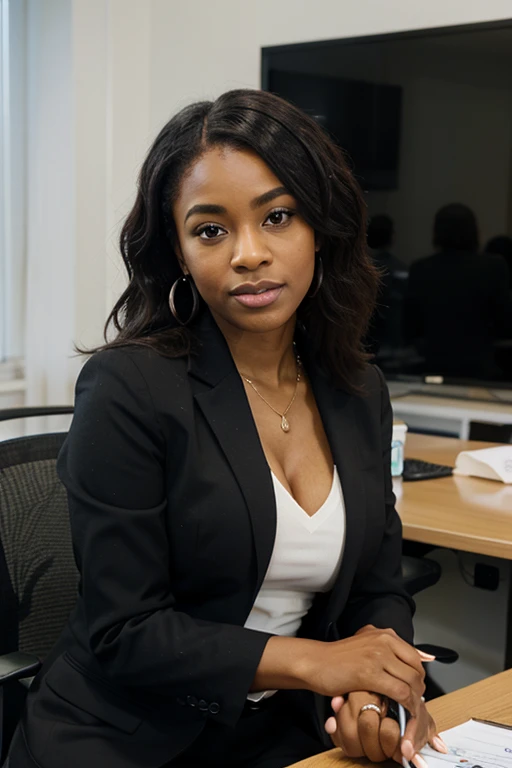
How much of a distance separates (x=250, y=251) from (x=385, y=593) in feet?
1.73

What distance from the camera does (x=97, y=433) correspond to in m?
1.17

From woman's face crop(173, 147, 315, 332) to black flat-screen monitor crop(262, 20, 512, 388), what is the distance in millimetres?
1616

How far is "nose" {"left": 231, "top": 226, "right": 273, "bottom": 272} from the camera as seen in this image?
120 cm

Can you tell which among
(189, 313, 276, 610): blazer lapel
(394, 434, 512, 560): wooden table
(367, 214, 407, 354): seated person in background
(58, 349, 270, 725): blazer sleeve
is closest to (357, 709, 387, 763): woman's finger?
(58, 349, 270, 725): blazer sleeve

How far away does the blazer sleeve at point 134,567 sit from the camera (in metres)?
1.11

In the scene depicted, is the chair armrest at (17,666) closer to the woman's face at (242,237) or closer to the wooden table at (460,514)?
the woman's face at (242,237)

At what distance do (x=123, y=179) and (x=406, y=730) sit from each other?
255cm

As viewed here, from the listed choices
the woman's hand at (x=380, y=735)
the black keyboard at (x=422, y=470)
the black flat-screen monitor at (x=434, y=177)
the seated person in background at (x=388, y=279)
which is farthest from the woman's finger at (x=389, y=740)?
the seated person in background at (x=388, y=279)

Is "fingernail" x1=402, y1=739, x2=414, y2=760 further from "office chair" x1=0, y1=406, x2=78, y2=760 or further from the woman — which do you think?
"office chair" x1=0, y1=406, x2=78, y2=760

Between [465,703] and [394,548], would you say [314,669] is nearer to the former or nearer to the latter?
[465,703]

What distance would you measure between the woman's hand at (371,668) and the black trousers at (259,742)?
214 mm

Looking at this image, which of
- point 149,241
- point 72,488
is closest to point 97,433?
point 72,488

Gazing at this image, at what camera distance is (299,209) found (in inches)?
49.2

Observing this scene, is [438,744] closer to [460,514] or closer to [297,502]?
[297,502]
